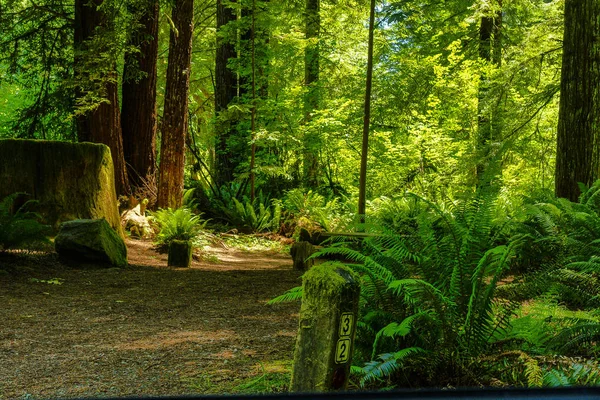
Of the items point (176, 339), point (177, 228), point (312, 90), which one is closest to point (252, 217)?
point (177, 228)

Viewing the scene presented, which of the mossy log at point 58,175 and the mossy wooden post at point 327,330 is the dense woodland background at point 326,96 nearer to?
the mossy log at point 58,175

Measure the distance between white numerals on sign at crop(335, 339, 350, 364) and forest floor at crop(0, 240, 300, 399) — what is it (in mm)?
773

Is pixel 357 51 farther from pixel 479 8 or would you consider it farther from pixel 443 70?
pixel 479 8

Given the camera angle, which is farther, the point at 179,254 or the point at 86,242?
the point at 179,254

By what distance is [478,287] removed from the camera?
305 centimetres

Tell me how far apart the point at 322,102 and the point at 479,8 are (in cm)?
415

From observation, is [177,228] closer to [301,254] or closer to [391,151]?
[301,254]

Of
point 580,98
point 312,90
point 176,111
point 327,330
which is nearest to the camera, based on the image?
point 327,330

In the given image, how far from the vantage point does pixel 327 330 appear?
7.04 ft

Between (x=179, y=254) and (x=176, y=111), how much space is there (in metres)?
3.61

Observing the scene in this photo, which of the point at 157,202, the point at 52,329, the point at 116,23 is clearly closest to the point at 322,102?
the point at 157,202

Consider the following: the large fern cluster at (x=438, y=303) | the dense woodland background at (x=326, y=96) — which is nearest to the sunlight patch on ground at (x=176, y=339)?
the large fern cluster at (x=438, y=303)

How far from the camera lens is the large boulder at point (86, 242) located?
688 cm

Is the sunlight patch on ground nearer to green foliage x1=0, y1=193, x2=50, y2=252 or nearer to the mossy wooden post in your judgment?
the mossy wooden post
